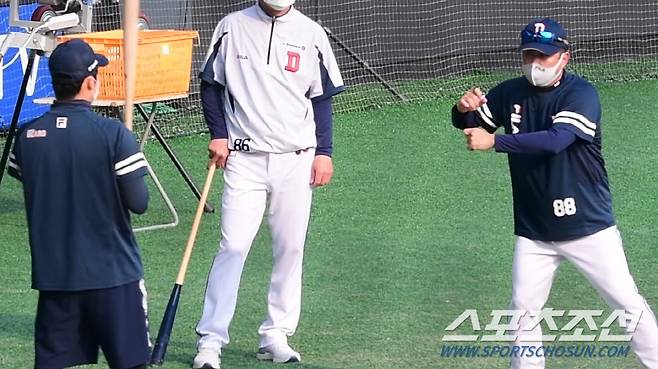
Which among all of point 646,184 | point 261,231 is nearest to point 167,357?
point 261,231

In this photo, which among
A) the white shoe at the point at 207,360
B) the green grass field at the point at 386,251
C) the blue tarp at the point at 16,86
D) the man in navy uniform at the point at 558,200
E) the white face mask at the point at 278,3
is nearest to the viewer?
the man in navy uniform at the point at 558,200

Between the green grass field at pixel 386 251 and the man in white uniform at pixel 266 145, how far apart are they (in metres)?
0.27

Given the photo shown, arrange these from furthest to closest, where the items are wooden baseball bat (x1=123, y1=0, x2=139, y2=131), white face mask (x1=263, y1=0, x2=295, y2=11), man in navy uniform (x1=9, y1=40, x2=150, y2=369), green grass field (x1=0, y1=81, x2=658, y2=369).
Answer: green grass field (x1=0, y1=81, x2=658, y2=369)
white face mask (x1=263, y1=0, x2=295, y2=11)
wooden baseball bat (x1=123, y1=0, x2=139, y2=131)
man in navy uniform (x1=9, y1=40, x2=150, y2=369)

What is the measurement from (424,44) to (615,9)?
8.39ft

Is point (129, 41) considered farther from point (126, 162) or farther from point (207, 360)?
point (207, 360)

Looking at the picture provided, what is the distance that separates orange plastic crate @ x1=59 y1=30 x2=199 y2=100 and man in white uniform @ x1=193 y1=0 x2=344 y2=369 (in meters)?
2.29

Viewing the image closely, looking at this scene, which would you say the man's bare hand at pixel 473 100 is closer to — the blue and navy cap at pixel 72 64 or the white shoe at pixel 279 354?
the white shoe at pixel 279 354

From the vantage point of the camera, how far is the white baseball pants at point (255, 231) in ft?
19.6

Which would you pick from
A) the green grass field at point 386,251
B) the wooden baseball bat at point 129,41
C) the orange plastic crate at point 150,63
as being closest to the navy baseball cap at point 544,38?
the green grass field at point 386,251

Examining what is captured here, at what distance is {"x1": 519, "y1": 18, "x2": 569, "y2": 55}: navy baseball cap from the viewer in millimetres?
5359

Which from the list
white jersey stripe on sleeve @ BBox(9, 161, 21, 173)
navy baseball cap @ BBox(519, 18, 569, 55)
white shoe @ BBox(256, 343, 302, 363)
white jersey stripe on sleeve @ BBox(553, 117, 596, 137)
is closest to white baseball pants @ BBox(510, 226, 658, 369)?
white jersey stripe on sleeve @ BBox(553, 117, 596, 137)

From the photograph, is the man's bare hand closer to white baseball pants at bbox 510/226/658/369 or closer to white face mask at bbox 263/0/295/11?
white baseball pants at bbox 510/226/658/369

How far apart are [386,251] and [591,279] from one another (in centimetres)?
295

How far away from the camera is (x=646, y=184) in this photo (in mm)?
9922
